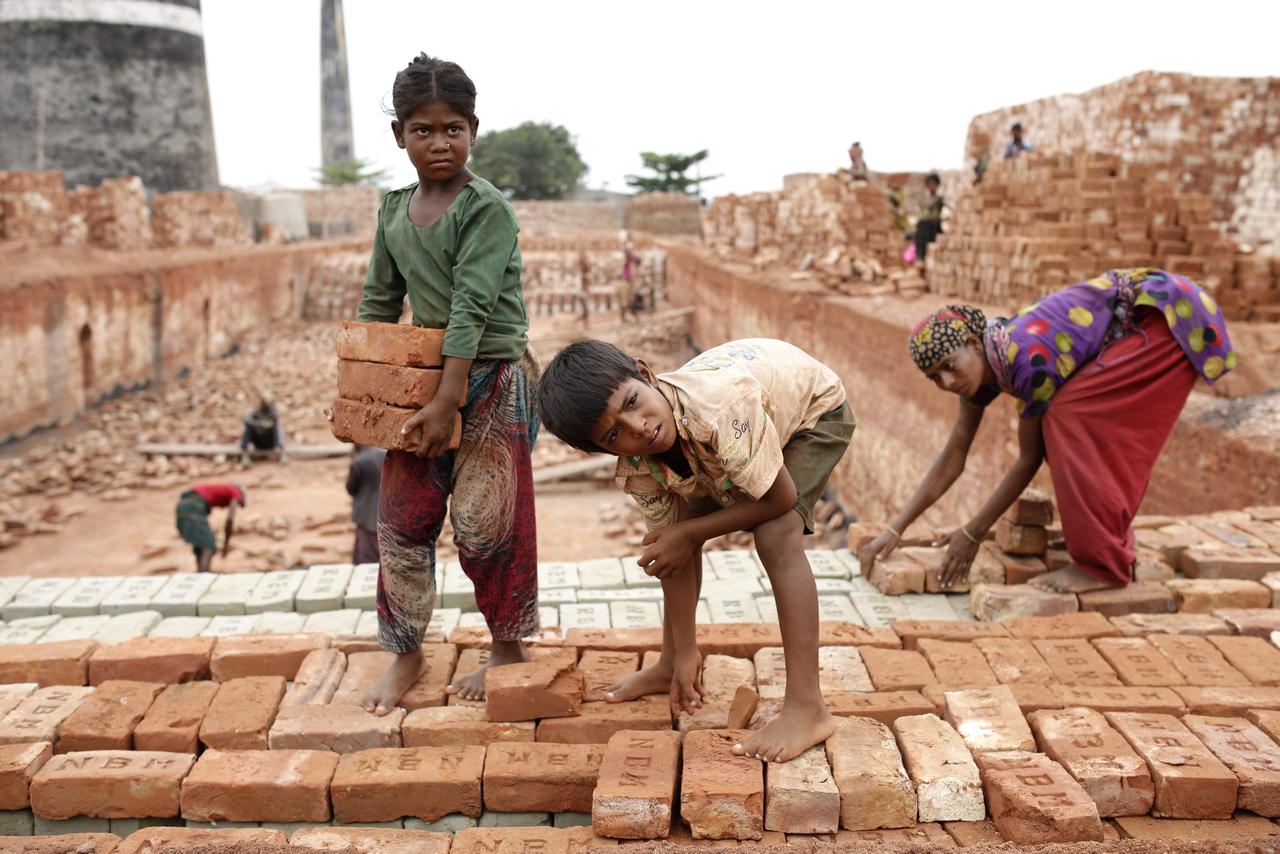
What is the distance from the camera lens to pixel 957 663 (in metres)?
3.32

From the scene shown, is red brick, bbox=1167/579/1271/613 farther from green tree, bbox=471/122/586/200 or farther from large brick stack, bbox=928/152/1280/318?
green tree, bbox=471/122/586/200

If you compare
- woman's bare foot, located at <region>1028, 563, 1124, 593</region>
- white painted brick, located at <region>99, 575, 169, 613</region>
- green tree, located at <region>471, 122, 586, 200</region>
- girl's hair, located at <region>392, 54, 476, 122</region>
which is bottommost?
white painted brick, located at <region>99, 575, 169, 613</region>

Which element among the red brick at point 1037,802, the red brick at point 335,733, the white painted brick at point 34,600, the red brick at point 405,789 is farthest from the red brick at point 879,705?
the white painted brick at point 34,600

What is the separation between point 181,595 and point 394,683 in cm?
175

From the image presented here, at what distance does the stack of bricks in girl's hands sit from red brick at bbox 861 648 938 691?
159 cm

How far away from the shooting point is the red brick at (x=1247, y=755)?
2.54 meters

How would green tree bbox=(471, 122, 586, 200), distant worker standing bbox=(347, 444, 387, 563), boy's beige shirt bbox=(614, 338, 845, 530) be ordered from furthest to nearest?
green tree bbox=(471, 122, 586, 200) → distant worker standing bbox=(347, 444, 387, 563) → boy's beige shirt bbox=(614, 338, 845, 530)

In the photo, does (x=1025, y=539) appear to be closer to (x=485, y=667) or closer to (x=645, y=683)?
(x=645, y=683)

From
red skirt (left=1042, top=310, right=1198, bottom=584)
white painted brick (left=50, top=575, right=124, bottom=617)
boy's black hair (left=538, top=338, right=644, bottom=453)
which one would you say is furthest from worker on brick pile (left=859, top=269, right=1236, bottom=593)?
white painted brick (left=50, top=575, right=124, bottom=617)

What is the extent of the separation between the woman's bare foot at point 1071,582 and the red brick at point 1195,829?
4.62 feet

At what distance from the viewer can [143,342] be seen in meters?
15.1

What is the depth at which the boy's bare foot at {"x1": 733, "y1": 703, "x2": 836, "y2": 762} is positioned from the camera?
8.48 feet

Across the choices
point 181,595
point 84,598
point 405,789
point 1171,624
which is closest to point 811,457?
point 405,789

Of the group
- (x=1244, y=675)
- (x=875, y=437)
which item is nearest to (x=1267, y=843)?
(x=1244, y=675)
